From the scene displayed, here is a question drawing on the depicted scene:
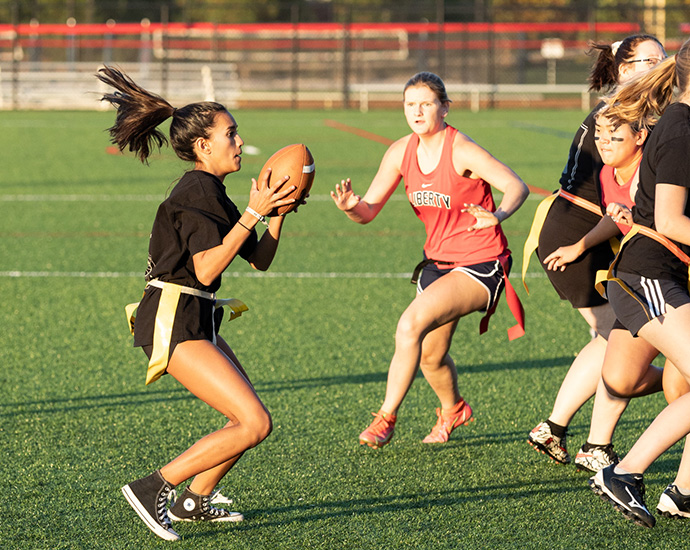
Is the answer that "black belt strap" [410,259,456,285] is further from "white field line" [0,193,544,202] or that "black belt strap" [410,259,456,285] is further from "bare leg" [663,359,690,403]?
"white field line" [0,193,544,202]

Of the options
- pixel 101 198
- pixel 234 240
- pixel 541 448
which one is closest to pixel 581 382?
pixel 541 448

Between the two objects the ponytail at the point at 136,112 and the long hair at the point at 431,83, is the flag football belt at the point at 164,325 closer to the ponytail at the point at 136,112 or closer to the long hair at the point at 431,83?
the ponytail at the point at 136,112

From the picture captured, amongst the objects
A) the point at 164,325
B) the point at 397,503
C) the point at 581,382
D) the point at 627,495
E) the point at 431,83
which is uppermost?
the point at 431,83

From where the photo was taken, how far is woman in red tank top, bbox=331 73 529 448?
4.94 m

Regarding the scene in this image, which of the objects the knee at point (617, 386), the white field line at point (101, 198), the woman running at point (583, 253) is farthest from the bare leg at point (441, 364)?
the white field line at point (101, 198)

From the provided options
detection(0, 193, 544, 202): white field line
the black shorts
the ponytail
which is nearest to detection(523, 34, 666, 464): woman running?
the black shorts

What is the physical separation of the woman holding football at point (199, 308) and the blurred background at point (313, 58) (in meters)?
29.5

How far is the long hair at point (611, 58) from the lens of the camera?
501cm

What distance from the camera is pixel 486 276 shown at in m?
5.07

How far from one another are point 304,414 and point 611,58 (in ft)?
8.07

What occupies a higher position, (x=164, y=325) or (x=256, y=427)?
(x=164, y=325)

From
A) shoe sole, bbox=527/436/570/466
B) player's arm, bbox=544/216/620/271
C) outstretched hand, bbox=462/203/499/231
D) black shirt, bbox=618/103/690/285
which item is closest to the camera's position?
black shirt, bbox=618/103/690/285

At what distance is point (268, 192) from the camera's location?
391cm

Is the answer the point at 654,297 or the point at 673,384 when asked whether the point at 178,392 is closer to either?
the point at 673,384
